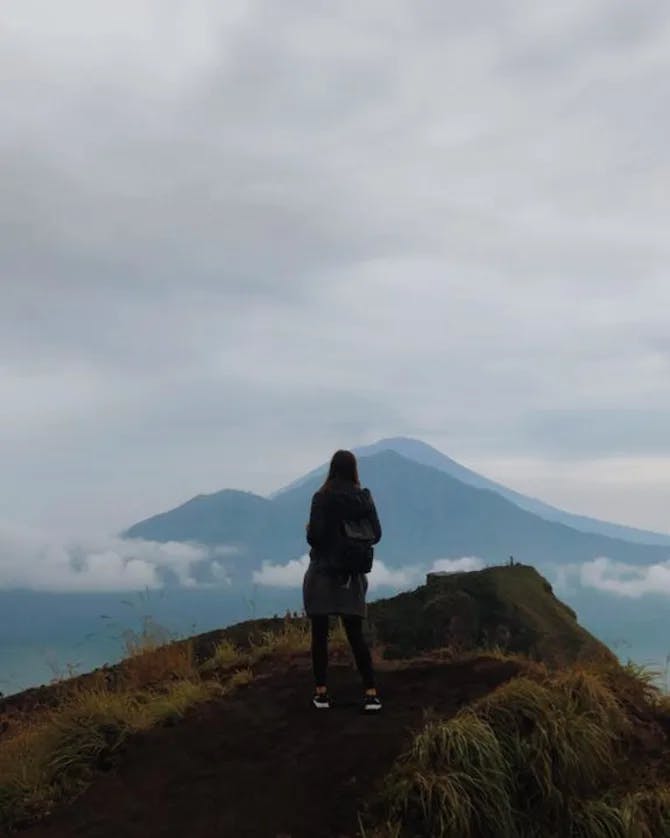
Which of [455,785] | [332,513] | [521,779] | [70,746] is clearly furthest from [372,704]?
[70,746]

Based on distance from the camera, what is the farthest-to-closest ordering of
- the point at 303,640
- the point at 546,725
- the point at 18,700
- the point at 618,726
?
the point at 18,700
the point at 303,640
the point at 618,726
the point at 546,725

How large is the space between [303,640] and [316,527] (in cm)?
335

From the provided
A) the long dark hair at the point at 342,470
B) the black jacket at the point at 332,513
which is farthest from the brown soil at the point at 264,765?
the long dark hair at the point at 342,470

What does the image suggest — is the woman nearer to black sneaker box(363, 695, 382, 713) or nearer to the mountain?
black sneaker box(363, 695, 382, 713)

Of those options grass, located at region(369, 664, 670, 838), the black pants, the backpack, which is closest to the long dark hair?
the backpack

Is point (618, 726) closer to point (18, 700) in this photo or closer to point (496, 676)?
point (496, 676)

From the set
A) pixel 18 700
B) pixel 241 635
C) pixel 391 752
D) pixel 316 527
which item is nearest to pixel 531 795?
pixel 391 752

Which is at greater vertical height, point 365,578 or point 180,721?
point 365,578

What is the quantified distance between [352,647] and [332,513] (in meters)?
1.25

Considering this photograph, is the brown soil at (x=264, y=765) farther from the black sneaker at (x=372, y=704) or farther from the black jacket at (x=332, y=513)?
the black jacket at (x=332, y=513)

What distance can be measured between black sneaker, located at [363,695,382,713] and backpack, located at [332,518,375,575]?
3.74ft

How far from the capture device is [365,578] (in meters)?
9.22

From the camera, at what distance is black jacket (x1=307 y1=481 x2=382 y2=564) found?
8906mm

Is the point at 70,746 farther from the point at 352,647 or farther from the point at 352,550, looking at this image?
the point at 352,550
